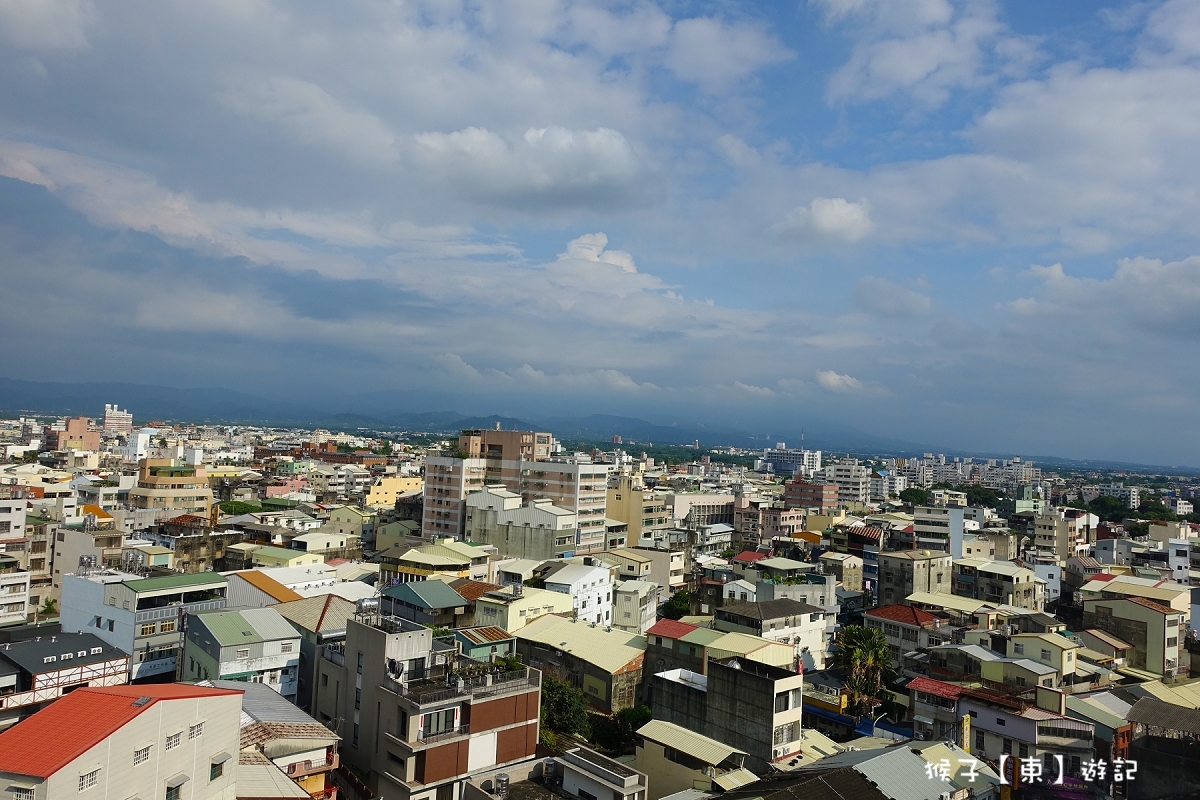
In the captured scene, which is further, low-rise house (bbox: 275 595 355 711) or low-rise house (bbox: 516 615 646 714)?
low-rise house (bbox: 516 615 646 714)

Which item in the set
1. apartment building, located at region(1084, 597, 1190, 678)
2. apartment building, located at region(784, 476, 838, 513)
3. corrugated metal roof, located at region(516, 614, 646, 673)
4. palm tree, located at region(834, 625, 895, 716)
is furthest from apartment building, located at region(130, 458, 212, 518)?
apartment building, located at region(784, 476, 838, 513)

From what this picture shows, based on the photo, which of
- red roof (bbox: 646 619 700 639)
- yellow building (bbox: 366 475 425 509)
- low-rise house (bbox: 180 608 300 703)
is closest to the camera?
low-rise house (bbox: 180 608 300 703)

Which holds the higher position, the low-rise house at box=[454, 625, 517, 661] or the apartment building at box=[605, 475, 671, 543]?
the apartment building at box=[605, 475, 671, 543]

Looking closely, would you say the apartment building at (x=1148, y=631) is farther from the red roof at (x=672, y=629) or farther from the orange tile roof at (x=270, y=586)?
the orange tile roof at (x=270, y=586)

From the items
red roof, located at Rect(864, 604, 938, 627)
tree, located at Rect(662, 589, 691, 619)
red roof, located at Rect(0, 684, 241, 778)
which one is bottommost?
tree, located at Rect(662, 589, 691, 619)

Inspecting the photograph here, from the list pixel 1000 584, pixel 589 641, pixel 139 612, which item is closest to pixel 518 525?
pixel 589 641

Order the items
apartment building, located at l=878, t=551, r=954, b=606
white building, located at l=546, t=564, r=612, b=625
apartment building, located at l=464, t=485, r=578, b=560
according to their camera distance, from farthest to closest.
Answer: apartment building, located at l=464, t=485, r=578, b=560
apartment building, located at l=878, t=551, r=954, b=606
white building, located at l=546, t=564, r=612, b=625

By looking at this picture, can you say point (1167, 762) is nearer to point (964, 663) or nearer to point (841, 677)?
point (964, 663)

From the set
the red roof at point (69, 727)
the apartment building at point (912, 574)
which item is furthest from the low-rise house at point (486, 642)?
the apartment building at point (912, 574)

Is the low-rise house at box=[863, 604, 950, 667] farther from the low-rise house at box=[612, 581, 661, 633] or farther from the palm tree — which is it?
the low-rise house at box=[612, 581, 661, 633]
